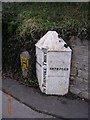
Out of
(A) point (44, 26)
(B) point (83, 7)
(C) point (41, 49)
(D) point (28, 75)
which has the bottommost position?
(D) point (28, 75)

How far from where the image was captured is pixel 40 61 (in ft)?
24.4

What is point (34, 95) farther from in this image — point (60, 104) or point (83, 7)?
point (83, 7)

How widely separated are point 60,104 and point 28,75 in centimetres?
157

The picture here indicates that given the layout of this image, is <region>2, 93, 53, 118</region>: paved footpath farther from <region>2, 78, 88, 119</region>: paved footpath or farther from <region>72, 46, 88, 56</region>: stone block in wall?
<region>72, 46, 88, 56</region>: stone block in wall

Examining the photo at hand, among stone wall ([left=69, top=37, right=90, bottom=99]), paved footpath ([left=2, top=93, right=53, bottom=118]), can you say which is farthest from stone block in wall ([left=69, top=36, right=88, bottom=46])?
paved footpath ([left=2, top=93, right=53, bottom=118])

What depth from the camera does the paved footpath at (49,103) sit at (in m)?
6.49

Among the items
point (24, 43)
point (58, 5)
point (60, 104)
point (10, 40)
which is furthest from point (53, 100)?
point (58, 5)

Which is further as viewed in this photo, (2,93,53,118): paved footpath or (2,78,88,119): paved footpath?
(2,78,88,119): paved footpath

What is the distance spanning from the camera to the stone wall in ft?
23.1

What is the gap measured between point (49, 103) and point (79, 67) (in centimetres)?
114

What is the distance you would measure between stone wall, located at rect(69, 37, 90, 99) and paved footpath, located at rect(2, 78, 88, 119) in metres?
0.26

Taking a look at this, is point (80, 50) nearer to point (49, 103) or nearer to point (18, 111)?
point (49, 103)

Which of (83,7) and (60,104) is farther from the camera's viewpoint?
(83,7)

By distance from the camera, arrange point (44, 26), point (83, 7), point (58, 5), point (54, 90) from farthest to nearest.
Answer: point (58, 5), point (83, 7), point (44, 26), point (54, 90)
